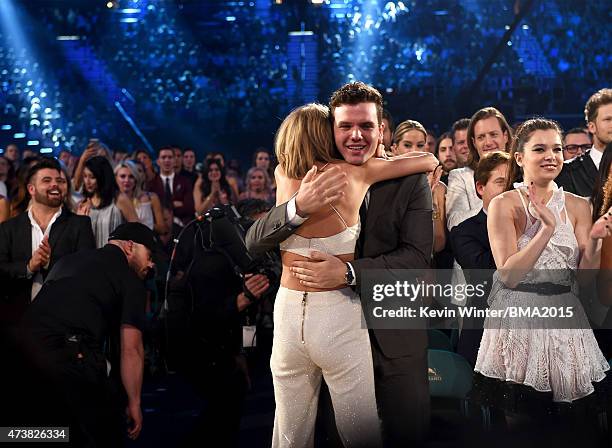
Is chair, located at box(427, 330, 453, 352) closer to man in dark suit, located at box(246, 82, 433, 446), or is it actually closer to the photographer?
the photographer

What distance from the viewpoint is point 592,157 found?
4.68 m

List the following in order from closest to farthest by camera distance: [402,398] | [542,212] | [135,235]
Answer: [402,398] < [542,212] < [135,235]

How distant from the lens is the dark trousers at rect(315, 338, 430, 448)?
3.08m

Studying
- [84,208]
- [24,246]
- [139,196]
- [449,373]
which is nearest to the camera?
[449,373]

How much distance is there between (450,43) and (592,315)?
30.3 feet

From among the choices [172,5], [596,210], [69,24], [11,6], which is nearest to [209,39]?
[172,5]

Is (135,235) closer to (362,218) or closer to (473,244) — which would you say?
(362,218)

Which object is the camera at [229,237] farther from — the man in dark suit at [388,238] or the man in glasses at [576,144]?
the man in glasses at [576,144]

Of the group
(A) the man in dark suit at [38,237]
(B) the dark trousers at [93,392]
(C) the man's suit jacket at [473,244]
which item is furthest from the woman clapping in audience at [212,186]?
(B) the dark trousers at [93,392]

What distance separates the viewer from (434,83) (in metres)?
12.4

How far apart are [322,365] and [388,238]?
53cm

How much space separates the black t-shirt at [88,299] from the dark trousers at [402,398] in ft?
4.11

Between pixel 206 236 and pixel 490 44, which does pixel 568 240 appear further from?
pixel 490 44

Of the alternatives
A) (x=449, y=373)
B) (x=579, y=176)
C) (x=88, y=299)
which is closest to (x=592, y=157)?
(x=579, y=176)
